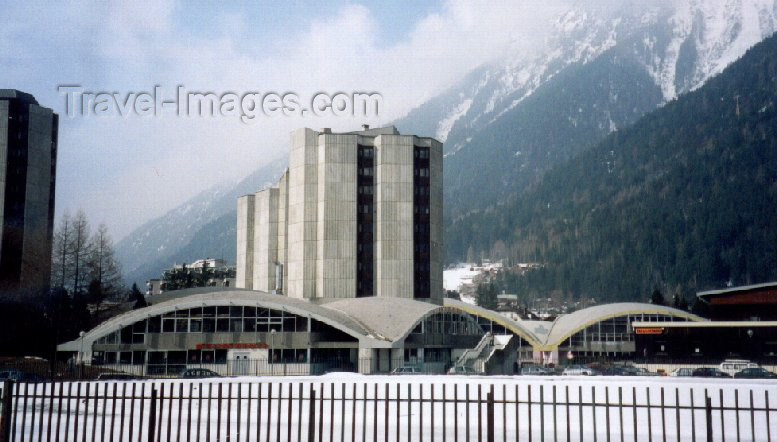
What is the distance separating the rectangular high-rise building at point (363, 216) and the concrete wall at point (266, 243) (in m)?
12.4

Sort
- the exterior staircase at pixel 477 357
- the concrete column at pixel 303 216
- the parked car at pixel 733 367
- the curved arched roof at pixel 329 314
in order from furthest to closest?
the concrete column at pixel 303 216 → the exterior staircase at pixel 477 357 → the curved arched roof at pixel 329 314 → the parked car at pixel 733 367

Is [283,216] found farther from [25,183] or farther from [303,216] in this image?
[25,183]

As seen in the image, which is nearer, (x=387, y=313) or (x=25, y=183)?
(x=387, y=313)

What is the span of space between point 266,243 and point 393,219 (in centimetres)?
2737

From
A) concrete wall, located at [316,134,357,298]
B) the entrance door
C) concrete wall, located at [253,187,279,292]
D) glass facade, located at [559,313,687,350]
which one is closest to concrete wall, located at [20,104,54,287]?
concrete wall, located at [253,187,279,292]

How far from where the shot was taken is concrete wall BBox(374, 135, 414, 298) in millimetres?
114188

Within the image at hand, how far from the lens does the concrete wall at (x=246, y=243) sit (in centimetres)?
14050

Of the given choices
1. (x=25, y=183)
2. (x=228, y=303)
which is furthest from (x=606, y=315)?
(x=25, y=183)

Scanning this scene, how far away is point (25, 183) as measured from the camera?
419 ft

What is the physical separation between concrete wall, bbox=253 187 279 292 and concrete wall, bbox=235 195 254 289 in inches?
159

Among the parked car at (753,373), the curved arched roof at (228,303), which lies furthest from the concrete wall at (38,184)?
the parked car at (753,373)

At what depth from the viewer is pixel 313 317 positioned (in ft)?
270

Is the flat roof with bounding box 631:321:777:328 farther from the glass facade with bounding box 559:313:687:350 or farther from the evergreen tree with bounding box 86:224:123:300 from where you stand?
the evergreen tree with bounding box 86:224:123:300

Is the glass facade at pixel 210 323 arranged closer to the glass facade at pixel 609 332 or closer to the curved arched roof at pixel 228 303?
the curved arched roof at pixel 228 303
